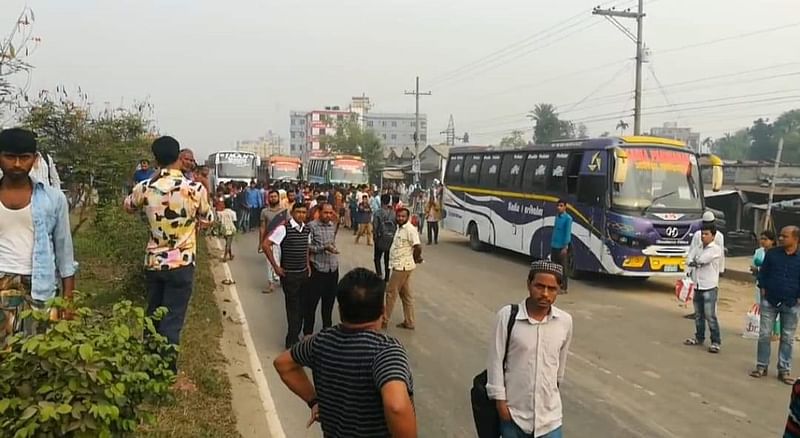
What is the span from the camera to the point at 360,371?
265 cm

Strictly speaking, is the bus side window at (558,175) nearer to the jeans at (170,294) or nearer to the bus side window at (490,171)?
the bus side window at (490,171)

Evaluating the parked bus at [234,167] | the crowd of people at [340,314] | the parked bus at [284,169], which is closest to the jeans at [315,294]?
the crowd of people at [340,314]

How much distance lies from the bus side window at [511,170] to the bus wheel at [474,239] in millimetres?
2121

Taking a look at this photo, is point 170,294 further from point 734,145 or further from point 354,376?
point 734,145

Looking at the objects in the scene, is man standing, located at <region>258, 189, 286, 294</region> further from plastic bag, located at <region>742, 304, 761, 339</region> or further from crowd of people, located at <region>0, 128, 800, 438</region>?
plastic bag, located at <region>742, 304, 761, 339</region>

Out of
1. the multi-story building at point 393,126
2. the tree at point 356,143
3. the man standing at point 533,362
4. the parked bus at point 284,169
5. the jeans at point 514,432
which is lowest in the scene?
the jeans at point 514,432

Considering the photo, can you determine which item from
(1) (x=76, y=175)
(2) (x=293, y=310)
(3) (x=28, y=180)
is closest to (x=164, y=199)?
(3) (x=28, y=180)

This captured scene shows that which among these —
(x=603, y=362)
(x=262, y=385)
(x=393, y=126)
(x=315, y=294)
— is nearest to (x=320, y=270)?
(x=315, y=294)

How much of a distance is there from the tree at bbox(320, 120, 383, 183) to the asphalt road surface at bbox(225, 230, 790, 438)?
63904 mm

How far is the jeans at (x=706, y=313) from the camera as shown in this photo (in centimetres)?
885

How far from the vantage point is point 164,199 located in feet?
16.3

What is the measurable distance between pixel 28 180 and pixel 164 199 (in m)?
1.27

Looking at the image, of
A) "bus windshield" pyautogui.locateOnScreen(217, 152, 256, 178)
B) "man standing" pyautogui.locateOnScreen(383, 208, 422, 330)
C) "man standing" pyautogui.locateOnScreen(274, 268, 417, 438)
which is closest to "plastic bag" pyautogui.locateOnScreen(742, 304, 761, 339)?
"man standing" pyautogui.locateOnScreen(383, 208, 422, 330)

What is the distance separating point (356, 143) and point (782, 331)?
74562mm
